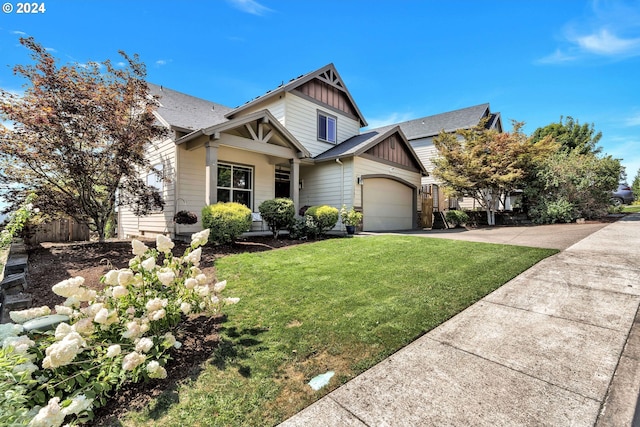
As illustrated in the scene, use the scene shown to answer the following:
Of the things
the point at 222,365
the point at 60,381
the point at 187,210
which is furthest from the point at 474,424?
the point at 187,210

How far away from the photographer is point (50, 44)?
6840 mm

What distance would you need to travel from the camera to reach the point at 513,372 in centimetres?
239

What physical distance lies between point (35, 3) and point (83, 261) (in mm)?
5802

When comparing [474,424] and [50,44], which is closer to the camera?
[474,424]

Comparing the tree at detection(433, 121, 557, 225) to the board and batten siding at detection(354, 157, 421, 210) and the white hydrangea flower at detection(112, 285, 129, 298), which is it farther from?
the white hydrangea flower at detection(112, 285, 129, 298)

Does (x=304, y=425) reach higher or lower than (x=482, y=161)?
lower

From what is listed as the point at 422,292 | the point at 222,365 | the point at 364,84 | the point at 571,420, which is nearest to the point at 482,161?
the point at 364,84

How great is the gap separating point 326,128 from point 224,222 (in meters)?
8.38

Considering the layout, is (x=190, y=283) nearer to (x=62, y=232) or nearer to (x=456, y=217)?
(x=62, y=232)

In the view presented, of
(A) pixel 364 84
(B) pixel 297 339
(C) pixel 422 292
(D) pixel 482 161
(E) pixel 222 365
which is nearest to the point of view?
(E) pixel 222 365

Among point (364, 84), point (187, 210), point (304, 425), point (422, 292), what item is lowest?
point (304, 425)

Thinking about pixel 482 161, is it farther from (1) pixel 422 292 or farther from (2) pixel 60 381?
(2) pixel 60 381

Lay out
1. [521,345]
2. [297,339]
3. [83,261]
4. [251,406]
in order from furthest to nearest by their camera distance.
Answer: [83,261]
[297,339]
[521,345]
[251,406]

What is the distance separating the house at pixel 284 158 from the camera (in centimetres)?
905
